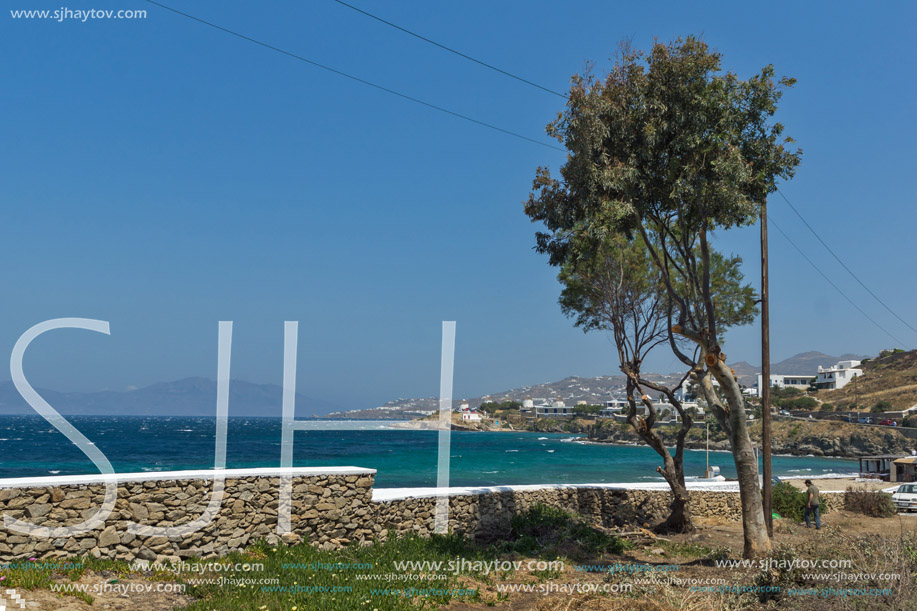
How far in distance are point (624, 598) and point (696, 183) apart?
7.50 metres

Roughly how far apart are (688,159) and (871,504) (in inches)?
686

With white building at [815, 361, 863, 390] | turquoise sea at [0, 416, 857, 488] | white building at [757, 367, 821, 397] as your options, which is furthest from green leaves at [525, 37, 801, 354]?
white building at [757, 367, 821, 397]

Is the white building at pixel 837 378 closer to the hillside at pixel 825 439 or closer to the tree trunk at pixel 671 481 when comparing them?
the hillside at pixel 825 439

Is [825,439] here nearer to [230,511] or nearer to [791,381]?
[791,381]

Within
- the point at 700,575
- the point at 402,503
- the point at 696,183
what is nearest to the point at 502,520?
the point at 402,503

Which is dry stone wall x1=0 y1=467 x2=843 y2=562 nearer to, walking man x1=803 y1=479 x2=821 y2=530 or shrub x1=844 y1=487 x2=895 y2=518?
walking man x1=803 y1=479 x2=821 y2=530

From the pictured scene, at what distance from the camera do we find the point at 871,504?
893 inches

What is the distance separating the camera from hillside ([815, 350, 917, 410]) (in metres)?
103

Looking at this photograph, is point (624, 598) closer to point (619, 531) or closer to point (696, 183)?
point (696, 183)

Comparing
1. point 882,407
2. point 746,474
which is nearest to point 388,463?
point 746,474

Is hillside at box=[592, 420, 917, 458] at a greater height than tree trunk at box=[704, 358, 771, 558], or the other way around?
tree trunk at box=[704, 358, 771, 558]

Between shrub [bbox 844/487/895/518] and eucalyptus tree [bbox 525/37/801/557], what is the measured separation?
1365 centimetres

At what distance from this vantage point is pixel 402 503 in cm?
1305

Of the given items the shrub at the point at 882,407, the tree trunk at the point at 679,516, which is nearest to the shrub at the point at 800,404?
the shrub at the point at 882,407
